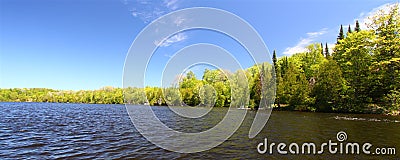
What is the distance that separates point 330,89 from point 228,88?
120ft

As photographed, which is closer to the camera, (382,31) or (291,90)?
(382,31)

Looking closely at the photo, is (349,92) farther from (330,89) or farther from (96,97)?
(96,97)

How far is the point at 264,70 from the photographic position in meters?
67.9

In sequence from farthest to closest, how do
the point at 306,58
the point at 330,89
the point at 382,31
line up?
the point at 306,58 < the point at 330,89 < the point at 382,31

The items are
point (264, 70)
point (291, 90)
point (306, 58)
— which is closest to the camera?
point (291, 90)

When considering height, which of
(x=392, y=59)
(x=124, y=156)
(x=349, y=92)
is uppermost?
(x=392, y=59)

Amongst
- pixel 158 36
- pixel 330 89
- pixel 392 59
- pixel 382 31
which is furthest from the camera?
pixel 330 89

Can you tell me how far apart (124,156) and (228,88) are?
7270 centimetres

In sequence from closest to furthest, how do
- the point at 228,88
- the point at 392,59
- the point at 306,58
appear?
the point at 392,59, the point at 306,58, the point at 228,88

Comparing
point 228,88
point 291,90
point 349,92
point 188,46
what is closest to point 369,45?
point 349,92

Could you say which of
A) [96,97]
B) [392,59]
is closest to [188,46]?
[392,59]

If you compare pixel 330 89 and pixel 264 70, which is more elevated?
pixel 264 70

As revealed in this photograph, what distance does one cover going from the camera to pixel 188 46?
48.8 feet

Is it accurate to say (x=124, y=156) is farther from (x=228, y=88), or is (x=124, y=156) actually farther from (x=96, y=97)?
(x=96, y=97)
